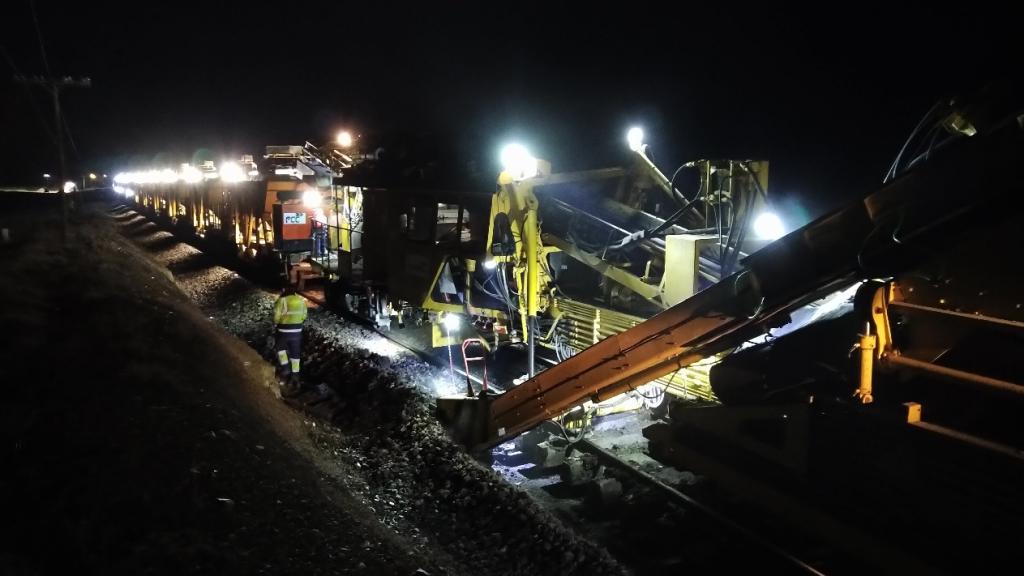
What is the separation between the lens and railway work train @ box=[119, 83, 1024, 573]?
357cm

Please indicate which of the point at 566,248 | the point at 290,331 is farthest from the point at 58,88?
the point at 566,248

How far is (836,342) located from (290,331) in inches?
298

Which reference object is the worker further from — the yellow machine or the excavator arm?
the excavator arm

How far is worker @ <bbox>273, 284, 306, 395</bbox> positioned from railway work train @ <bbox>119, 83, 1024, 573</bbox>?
3.28 metres

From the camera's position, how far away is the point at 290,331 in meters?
10.1

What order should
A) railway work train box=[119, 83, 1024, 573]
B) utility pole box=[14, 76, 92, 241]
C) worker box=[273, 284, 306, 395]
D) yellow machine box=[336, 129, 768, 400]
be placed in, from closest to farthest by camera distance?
railway work train box=[119, 83, 1024, 573]
yellow machine box=[336, 129, 768, 400]
worker box=[273, 284, 306, 395]
utility pole box=[14, 76, 92, 241]

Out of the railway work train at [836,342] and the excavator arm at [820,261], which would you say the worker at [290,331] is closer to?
the railway work train at [836,342]

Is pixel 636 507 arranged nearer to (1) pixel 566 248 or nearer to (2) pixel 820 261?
(1) pixel 566 248

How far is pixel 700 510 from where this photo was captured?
5863mm

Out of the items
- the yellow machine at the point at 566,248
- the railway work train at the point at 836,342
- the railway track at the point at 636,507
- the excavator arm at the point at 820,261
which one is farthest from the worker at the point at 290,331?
the excavator arm at the point at 820,261

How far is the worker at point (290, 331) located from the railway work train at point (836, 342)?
10.8 feet

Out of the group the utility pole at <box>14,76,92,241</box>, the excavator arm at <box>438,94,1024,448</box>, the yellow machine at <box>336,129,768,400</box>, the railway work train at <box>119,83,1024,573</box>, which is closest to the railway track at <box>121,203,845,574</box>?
the railway work train at <box>119,83,1024,573</box>

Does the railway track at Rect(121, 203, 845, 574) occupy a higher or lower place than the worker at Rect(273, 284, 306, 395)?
lower

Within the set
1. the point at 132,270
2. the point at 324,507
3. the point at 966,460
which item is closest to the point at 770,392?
the point at 966,460
